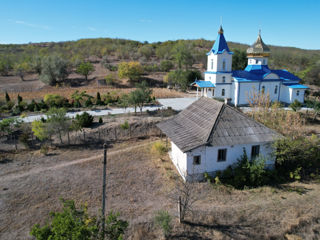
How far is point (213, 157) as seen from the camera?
12.9m

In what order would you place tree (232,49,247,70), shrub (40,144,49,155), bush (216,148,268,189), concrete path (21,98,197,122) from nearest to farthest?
1. bush (216,148,268,189)
2. shrub (40,144,49,155)
3. concrete path (21,98,197,122)
4. tree (232,49,247,70)

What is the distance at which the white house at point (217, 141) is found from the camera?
12578mm

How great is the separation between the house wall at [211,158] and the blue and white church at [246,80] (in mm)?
17132

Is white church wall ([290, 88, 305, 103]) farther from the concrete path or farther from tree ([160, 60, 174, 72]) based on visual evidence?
tree ([160, 60, 174, 72])

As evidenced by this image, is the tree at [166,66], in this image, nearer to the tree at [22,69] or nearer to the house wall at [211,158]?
the tree at [22,69]

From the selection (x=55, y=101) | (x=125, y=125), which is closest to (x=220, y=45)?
(x=125, y=125)

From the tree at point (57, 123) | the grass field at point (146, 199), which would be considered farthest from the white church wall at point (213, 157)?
the tree at point (57, 123)

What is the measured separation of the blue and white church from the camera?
2991 centimetres

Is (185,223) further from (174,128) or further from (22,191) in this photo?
(22,191)

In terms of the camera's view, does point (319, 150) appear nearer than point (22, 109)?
Yes

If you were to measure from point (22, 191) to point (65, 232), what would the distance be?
795 cm

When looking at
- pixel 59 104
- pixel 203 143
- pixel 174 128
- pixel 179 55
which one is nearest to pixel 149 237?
pixel 203 143

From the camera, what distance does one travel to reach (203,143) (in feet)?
40.2

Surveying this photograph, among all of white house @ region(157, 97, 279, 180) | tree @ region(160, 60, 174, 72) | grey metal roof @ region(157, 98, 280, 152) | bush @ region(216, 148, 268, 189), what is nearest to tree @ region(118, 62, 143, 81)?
tree @ region(160, 60, 174, 72)
